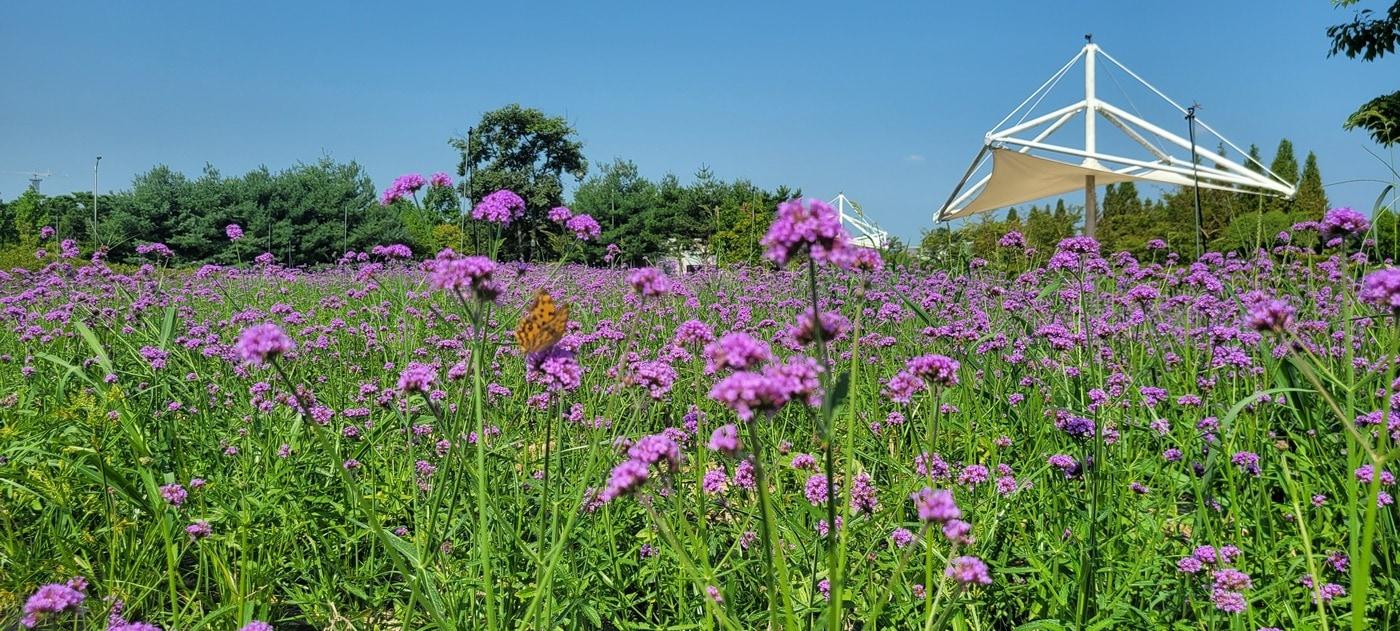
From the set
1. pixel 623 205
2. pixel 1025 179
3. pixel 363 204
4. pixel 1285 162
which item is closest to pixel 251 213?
pixel 363 204

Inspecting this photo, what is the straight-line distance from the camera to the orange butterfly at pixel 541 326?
1.95 meters

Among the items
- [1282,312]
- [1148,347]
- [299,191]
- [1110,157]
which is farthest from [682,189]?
[1282,312]

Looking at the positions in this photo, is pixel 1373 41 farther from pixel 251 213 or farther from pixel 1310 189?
pixel 251 213

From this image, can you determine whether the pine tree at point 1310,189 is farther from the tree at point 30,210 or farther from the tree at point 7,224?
the tree at point 7,224

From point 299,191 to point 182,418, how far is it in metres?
42.6

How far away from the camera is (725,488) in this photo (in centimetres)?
248

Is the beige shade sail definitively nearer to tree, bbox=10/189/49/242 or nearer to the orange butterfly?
the orange butterfly

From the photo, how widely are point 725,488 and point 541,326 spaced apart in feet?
2.93

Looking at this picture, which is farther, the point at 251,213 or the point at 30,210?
the point at 251,213

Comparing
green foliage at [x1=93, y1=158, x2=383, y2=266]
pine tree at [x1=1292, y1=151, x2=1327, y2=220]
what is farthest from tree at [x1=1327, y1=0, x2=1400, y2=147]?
green foliage at [x1=93, y1=158, x2=383, y2=266]

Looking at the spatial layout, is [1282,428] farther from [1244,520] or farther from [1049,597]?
[1049,597]

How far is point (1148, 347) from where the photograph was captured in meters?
4.41

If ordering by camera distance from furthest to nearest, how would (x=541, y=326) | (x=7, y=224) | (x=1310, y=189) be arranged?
(x=7, y=224) → (x=1310, y=189) → (x=541, y=326)

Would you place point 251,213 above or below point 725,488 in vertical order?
above
